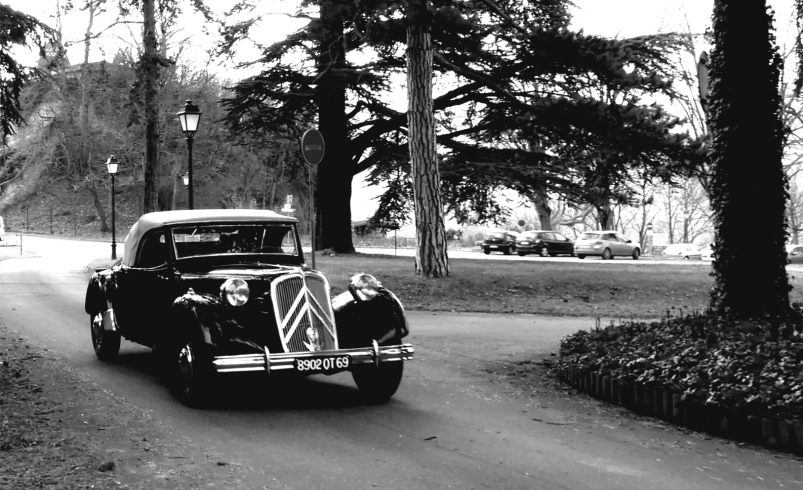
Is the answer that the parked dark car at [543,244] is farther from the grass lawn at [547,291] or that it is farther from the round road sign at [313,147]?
the round road sign at [313,147]

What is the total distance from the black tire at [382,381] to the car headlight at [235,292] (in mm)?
1213

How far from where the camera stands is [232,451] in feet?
19.1

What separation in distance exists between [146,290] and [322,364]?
271cm

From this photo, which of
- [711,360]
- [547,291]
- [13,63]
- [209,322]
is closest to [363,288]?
[209,322]

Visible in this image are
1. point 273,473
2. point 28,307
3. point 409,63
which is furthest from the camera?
point 409,63

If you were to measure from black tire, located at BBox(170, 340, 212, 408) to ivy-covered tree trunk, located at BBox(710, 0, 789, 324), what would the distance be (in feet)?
17.8

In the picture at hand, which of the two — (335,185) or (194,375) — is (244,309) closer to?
(194,375)

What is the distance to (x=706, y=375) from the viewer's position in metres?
7.10

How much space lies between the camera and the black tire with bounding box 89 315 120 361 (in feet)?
31.9

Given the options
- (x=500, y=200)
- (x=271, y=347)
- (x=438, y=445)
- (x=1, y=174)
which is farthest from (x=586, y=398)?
(x=1, y=174)

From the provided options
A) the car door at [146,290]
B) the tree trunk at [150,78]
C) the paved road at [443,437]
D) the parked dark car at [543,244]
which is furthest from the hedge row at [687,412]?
the parked dark car at [543,244]

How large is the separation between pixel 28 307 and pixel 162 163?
43.1 meters

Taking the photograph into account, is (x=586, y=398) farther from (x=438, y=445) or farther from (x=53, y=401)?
(x=53, y=401)

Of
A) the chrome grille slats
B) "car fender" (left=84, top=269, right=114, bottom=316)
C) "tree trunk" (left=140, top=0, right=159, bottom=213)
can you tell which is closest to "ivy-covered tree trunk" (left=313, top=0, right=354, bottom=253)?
"tree trunk" (left=140, top=0, right=159, bottom=213)
